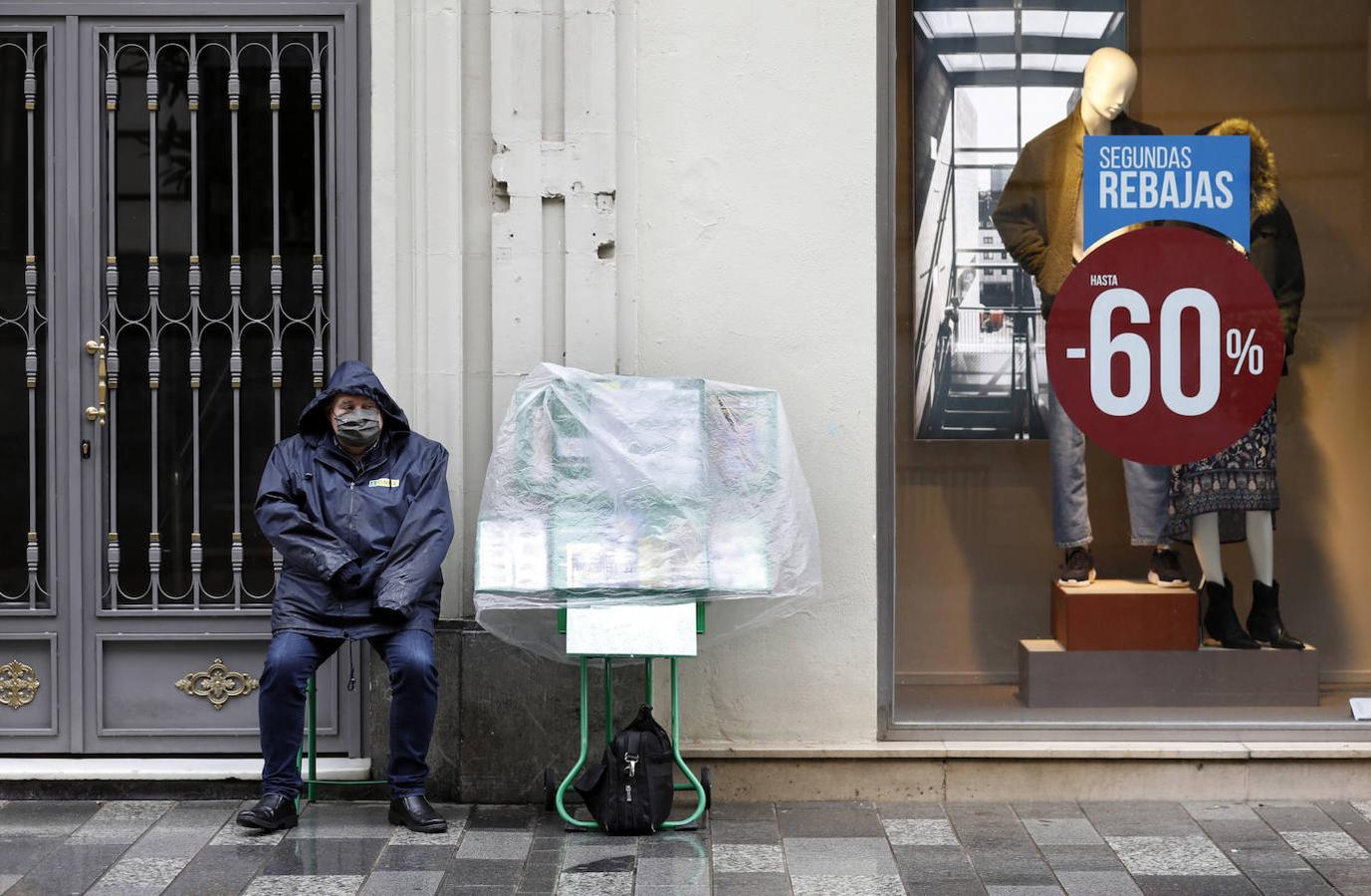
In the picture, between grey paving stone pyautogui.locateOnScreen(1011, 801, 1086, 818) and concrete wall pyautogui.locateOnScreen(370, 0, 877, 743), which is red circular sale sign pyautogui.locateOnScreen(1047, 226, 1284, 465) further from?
grey paving stone pyautogui.locateOnScreen(1011, 801, 1086, 818)

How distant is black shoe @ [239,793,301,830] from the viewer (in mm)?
5664

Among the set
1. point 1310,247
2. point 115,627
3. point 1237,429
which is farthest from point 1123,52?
point 115,627

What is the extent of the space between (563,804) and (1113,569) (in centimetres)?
233

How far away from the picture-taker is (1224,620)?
653cm

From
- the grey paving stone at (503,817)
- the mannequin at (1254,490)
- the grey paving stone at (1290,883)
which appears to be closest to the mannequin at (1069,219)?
the mannequin at (1254,490)

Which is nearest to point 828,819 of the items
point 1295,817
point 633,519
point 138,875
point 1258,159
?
point 633,519

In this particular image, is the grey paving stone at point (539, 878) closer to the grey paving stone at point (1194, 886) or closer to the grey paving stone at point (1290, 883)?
the grey paving stone at point (1194, 886)

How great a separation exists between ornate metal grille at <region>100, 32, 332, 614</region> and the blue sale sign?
293 cm

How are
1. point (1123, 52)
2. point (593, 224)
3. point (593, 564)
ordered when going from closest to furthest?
point (593, 564) < point (593, 224) < point (1123, 52)

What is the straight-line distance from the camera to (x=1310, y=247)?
6.52 meters

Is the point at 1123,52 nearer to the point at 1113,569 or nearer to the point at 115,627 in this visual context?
the point at 1113,569

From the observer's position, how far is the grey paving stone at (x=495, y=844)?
5.44 metres

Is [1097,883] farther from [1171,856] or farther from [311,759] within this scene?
[311,759]

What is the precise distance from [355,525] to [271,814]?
1.01 metres
